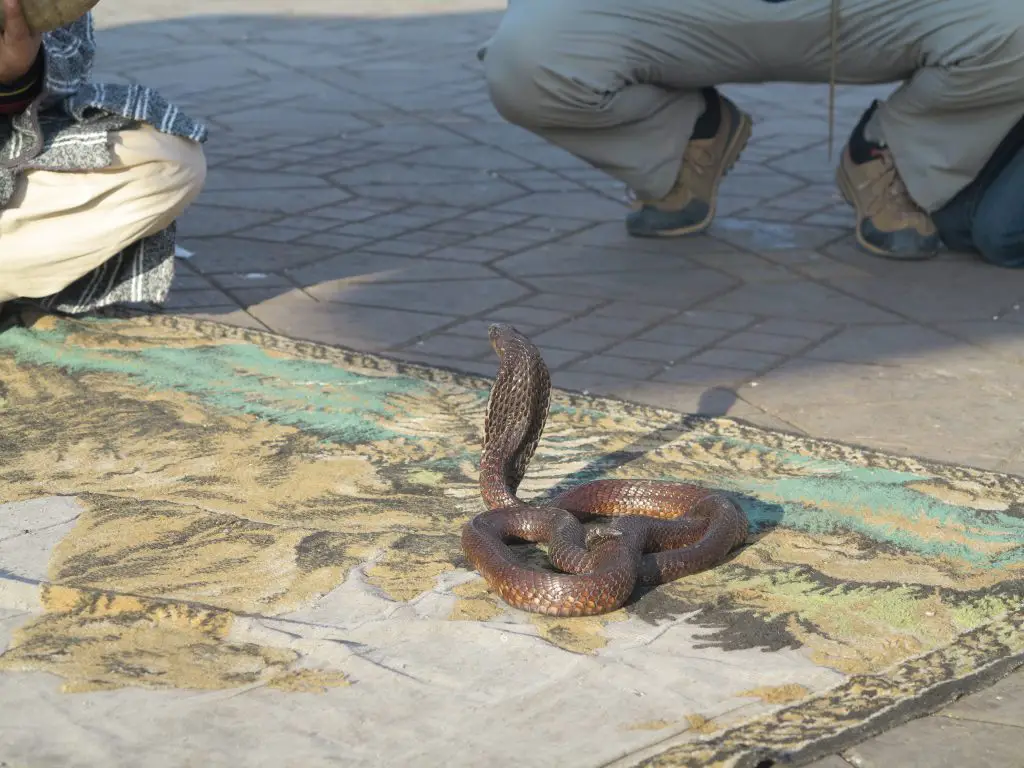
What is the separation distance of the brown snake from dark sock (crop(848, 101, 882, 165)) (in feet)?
7.24

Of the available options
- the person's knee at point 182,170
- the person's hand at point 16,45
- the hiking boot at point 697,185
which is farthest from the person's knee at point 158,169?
the hiking boot at point 697,185

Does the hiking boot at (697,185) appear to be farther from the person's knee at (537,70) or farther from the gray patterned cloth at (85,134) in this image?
the gray patterned cloth at (85,134)

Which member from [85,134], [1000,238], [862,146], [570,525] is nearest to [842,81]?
[862,146]

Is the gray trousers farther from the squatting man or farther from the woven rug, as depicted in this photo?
the woven rug

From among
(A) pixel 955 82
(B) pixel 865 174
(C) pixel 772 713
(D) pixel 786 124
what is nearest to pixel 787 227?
(B) pixel 865 174

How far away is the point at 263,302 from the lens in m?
4.25

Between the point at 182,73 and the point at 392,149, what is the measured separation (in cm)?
194

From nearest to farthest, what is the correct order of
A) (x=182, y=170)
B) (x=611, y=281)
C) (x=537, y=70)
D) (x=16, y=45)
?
1. (x=16, y=45)
2. (x=182, y=170)
3. (x=611, y=281)
4. (x=537, y=70)

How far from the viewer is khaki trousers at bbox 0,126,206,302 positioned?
147 inches

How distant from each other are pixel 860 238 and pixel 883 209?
0.11m

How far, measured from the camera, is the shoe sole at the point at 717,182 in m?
4.89

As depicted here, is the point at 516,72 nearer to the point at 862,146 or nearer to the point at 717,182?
the point at 717,182

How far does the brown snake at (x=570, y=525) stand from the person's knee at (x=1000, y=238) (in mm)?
2037

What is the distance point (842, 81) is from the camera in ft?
15.5
